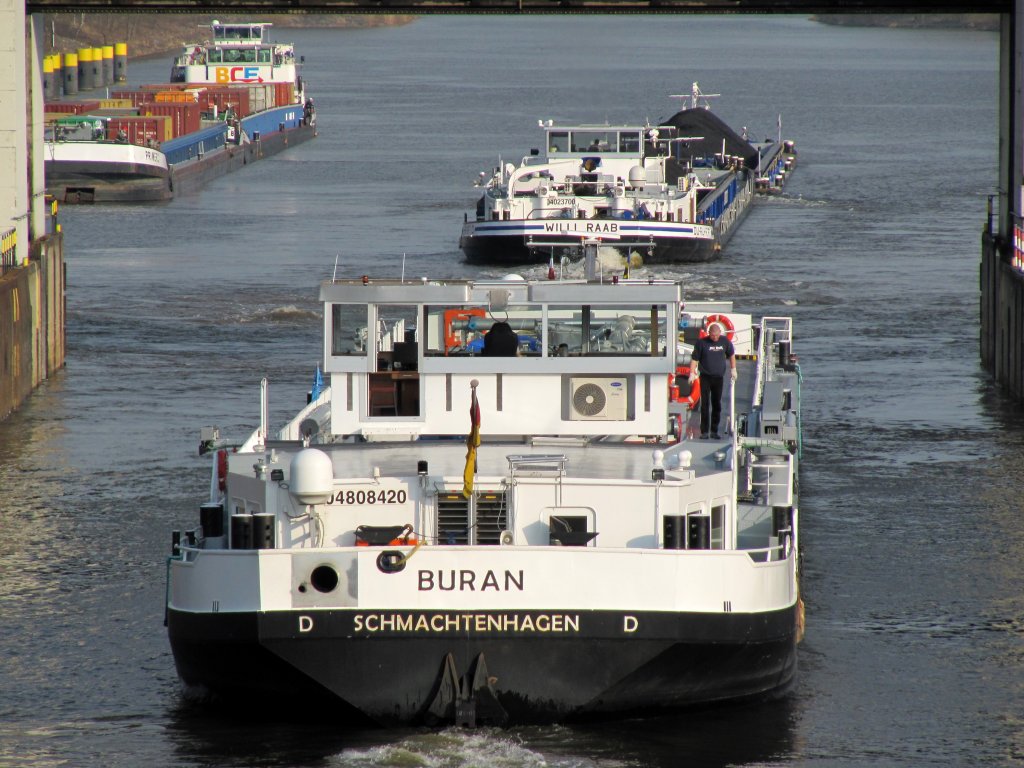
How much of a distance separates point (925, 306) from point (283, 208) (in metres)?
29.9

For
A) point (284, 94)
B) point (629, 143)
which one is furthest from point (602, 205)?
point (284, 94)

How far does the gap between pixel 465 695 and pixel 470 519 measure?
6.59 feet

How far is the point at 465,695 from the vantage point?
17.8 m

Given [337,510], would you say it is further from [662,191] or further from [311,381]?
[662,191]

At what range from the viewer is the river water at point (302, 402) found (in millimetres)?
18688

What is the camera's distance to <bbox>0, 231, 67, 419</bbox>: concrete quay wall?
34.4 metres

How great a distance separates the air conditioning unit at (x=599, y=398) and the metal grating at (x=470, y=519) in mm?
2122

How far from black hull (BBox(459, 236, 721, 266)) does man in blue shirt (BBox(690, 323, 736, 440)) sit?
99.8 ft

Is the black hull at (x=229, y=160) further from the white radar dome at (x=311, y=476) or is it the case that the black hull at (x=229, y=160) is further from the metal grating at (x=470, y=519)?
the white radar dome at (x=311, y=476)

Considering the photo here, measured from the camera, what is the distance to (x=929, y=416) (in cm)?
3553

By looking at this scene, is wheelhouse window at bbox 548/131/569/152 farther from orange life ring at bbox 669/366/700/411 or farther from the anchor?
the anchor

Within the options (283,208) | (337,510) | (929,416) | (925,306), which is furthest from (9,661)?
(283,208)

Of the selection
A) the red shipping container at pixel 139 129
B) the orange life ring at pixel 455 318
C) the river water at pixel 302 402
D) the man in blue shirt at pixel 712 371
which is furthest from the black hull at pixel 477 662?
the red shipping container at pixel 139 129

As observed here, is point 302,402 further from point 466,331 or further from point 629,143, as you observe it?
point 629,143
